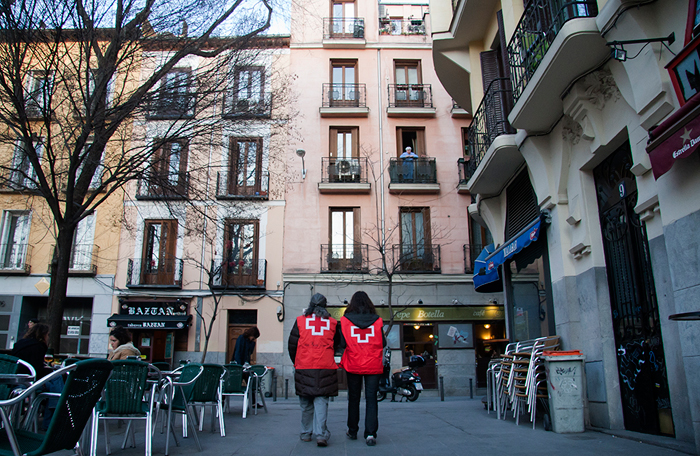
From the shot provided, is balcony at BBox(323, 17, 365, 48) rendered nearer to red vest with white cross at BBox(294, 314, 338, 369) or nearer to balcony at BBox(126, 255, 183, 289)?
balcony at BBox(126, 255, 183, 289)

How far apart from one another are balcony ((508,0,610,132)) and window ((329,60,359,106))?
14.1m

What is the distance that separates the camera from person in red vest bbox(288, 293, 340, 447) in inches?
235

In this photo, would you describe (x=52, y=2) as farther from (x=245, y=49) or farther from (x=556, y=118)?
(x=556, y=118)

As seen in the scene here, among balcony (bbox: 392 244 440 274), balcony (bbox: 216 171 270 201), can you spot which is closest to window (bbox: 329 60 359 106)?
balcony (bbox: 216 171 270 201)

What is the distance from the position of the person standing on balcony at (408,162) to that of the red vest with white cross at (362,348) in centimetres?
1626

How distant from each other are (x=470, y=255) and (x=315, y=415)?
16.0m

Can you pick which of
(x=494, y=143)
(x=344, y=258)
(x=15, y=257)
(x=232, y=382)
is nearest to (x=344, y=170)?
(x=344, y=258)

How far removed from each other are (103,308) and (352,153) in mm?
12037

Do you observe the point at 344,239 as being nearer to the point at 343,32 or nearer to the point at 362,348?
the point at 343,32

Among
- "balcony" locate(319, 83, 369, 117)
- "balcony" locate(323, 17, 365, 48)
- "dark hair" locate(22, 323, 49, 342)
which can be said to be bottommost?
"dark hair" locate(22, 323, 49, 342)

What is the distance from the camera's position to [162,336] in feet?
67.6

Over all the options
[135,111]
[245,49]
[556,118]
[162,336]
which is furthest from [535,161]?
[162,336]

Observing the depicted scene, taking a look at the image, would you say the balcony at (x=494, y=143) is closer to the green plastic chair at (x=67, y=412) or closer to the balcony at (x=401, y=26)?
the green plastic chair at (x=67, y=412)

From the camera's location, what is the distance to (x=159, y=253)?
69.9ft
